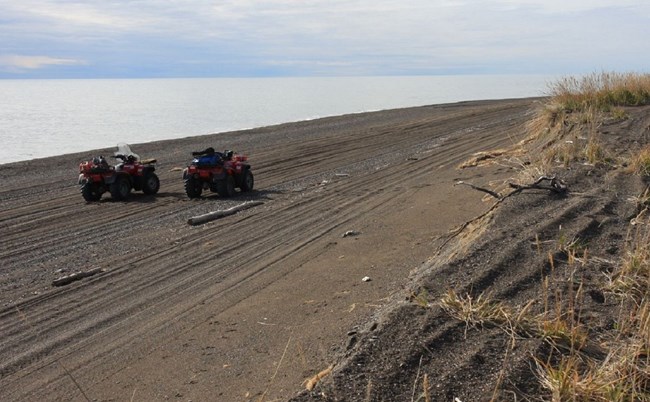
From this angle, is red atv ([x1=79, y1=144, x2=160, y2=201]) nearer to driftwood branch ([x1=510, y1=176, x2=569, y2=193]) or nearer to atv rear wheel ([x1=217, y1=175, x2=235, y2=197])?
atv rear wheel ([x1=217, y1=175, x2=235, y2=197])

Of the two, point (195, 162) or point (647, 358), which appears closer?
point (647, 358)

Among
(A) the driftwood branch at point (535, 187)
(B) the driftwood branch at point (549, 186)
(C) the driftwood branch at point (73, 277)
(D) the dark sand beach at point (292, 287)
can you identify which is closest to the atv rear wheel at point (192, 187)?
(D) the dark sand beach at point (292, 287)

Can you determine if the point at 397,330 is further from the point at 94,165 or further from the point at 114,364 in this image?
the point at 94,165

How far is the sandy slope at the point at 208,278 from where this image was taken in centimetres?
594

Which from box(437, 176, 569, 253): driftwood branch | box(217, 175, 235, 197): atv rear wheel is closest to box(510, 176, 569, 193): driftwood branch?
box(437, 176, 569, 253): driftwood branch

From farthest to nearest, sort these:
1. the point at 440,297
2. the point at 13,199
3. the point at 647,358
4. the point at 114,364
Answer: the point at 13,199 < the point at 114,364 < the point at 440,297 < the point at 647,358

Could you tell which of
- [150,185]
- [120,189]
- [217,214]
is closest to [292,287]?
[217,214]

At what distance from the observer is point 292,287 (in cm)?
788

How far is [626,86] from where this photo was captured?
63.3ft

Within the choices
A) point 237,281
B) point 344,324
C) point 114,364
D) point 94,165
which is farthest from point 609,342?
point 94,165

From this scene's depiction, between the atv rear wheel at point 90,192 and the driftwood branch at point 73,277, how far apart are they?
6.08 m

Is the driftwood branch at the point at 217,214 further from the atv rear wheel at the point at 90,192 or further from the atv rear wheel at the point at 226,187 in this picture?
the atv rear wheel at the point at 90,192

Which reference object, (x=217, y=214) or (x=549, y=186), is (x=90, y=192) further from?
(x=549, y=186)

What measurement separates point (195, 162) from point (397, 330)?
10160 millimetres
